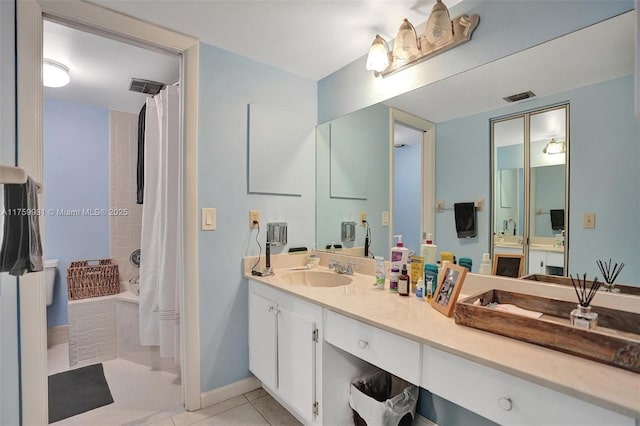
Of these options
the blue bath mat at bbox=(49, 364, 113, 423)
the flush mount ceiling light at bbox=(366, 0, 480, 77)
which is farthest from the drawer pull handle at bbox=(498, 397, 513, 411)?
the blue bath mat at bbox=(49, 364, 113, 423)

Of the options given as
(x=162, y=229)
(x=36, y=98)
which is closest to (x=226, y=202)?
(x=162, y=229)

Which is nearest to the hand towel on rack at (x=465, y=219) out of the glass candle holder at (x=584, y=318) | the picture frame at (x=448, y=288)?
the picture frame at (x=448, y=288)

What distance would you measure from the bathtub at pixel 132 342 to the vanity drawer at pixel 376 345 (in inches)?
68.6

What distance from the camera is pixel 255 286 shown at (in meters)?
1.91

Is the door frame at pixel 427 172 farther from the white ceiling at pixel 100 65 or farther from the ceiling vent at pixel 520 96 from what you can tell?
the white ceiling at pixel 100 65

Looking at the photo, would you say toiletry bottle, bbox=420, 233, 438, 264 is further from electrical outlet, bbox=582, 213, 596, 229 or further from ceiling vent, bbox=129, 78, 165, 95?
ceiling vent, bbox=129, 78, 165, 95

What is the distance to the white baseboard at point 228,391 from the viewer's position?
1.82 m

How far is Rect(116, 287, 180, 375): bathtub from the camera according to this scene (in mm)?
2422

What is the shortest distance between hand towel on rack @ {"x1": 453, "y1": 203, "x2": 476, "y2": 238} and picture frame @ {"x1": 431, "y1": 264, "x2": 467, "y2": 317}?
0.32m

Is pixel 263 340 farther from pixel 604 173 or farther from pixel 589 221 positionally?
pixel 604 173

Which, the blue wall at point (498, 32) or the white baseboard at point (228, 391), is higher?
the blue wall at point (498, 32)

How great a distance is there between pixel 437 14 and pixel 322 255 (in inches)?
63.7

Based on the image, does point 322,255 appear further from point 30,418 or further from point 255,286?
point 30,418

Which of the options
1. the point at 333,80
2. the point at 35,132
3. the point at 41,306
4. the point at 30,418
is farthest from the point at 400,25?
the point at 30,418
